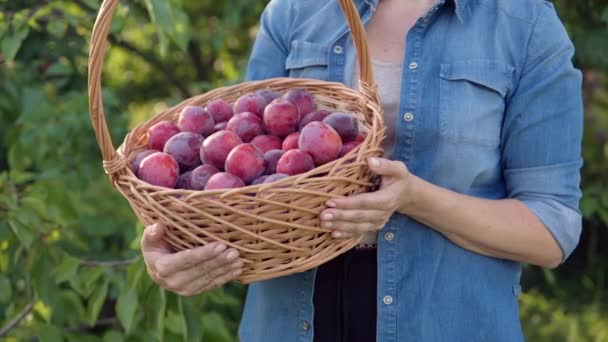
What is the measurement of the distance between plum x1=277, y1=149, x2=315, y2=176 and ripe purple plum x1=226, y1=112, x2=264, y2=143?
15 centimetres

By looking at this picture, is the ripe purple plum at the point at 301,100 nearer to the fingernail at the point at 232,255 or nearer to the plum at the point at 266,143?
the plum at the point at 266,143

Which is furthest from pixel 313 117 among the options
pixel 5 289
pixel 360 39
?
pixel 5 289

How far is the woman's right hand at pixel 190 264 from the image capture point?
4.11ft

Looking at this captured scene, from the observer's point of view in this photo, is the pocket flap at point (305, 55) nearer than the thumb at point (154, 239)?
No

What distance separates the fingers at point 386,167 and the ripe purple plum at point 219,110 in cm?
34

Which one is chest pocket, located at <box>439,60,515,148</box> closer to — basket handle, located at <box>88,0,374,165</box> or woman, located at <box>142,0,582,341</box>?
Answer: woman, located at <box>142,0,582,341</box>

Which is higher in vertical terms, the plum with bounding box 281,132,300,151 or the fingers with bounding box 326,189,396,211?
the plum with bounding box 281,132,300,151

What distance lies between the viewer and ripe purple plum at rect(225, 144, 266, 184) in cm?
128

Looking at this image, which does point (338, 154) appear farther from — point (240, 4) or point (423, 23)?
point (240, 4)

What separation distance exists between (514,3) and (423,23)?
160mm

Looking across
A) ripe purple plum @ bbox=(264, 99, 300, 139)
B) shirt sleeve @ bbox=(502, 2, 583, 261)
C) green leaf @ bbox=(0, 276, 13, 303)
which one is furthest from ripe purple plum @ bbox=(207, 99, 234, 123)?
green leaf @ bbox=(0, 276, 13, 303)

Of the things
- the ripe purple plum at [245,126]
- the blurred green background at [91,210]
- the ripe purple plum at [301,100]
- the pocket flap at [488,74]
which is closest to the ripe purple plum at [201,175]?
the ripe purple plum at [245,126]

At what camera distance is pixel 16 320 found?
2301 mm

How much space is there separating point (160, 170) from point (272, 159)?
0.57ft
